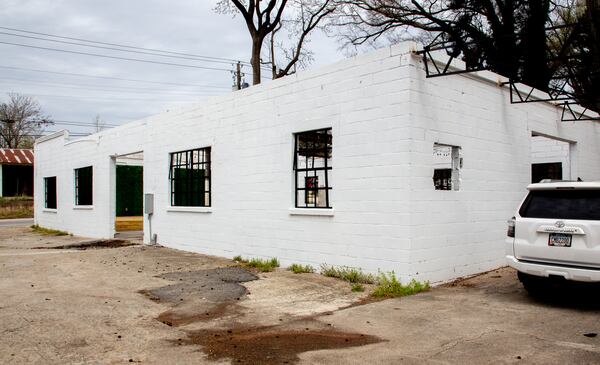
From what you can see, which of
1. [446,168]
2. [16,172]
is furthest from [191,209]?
[16,172]

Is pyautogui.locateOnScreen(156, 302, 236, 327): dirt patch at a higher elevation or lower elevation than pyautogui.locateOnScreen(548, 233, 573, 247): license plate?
lower

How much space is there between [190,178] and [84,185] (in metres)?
7.77

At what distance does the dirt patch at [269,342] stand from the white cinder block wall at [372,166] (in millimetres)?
→ 2695

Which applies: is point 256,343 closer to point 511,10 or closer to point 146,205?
point 146,205

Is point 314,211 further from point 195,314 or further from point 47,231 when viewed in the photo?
point 47,231

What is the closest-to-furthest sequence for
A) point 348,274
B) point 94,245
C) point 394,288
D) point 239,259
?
1. point 394,288
2. point 348,274
3. point 239,259
4. point 94,245

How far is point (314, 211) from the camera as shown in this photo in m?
9.70

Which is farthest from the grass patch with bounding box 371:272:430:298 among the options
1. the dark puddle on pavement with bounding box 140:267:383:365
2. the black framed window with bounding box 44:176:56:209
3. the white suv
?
the black framed window with bounding box 44:176:56:209

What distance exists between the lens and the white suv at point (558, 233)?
655 centimetres

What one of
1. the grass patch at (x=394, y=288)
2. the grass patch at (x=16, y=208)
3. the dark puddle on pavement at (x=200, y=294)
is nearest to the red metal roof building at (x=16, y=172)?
the grass patch at (x=16, y=208)

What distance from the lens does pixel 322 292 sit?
27.0 ft

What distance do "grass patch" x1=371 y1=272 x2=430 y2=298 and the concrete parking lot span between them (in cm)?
22

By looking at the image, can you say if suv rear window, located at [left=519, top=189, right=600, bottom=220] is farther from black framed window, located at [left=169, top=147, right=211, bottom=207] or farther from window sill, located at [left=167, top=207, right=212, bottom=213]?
black framed window, located at [left=169, top=147, right=211, bottom=207]

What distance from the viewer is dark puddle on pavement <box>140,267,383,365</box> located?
17.4ft
